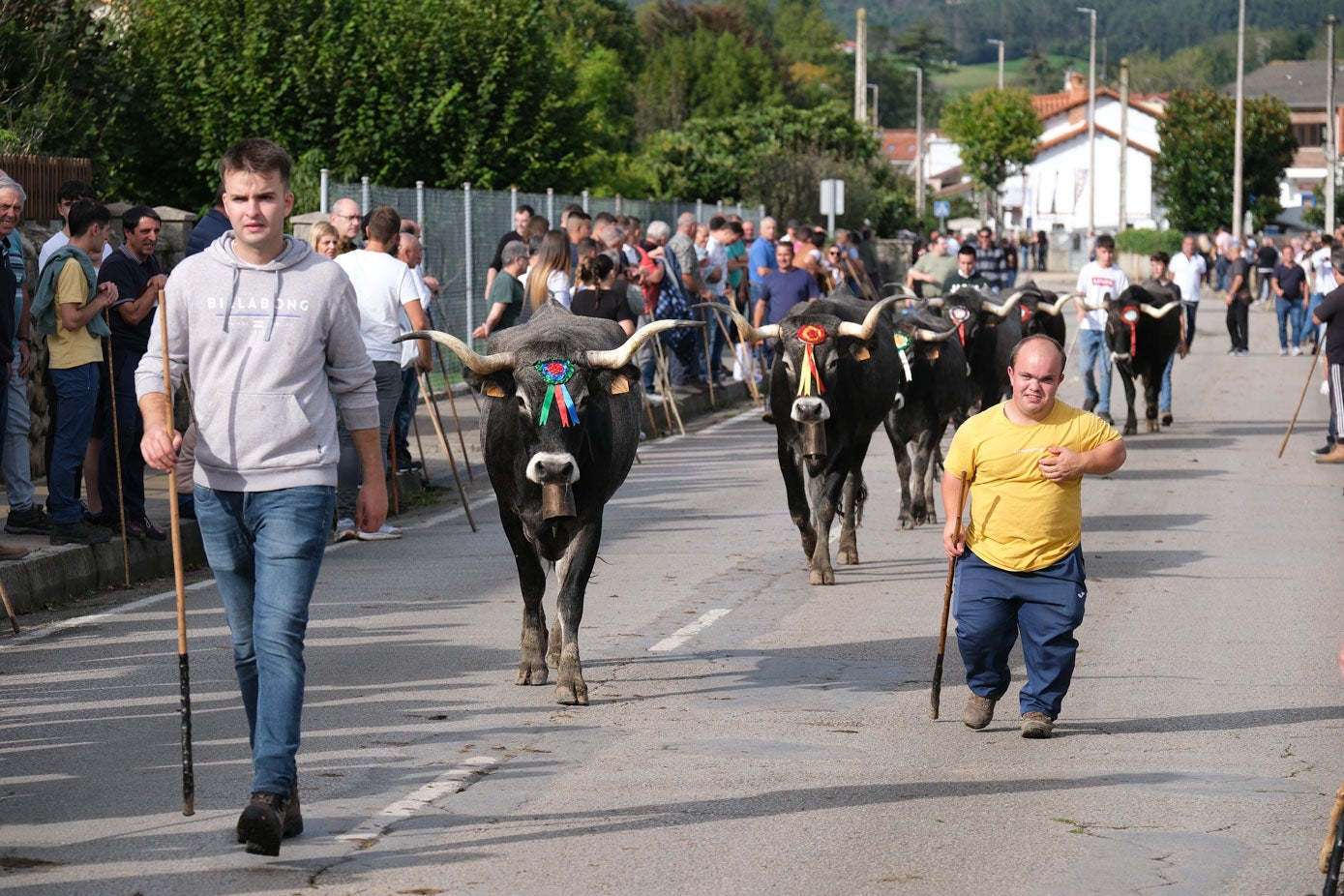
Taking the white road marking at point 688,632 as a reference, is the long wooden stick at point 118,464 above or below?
above

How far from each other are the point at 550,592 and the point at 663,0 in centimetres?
8823

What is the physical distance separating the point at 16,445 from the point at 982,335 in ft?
27.7

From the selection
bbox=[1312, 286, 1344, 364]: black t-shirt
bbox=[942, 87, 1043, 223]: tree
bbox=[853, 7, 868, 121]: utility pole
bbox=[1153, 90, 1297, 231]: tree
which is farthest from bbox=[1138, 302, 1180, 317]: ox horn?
bbox=[942, 87, 1043, 223]: tree

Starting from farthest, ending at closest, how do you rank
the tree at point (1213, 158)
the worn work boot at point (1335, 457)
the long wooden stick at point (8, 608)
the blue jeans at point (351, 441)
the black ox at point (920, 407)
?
the tree at point (1213, 158), the worn work boot at point (1335, 457), the black ox at point (920, 407), the blue jeans at point (351, 441), the long wooden stick at point (8, 608)

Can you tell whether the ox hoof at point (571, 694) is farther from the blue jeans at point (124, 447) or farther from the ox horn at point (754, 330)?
the blue jeans at point (124, 447)

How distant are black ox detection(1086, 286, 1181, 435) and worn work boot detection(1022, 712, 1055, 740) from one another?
13483 millimetres

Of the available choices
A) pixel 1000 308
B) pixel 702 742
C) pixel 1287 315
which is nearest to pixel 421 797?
pixel 702 742

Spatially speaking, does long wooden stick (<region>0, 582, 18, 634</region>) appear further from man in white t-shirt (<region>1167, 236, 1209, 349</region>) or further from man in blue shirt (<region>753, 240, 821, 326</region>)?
man in white t-shirt (<region>1167, 236, 1209, 349</region>)

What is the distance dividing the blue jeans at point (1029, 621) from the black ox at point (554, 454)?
68.8 inches

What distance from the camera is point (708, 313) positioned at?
2505 centimetres

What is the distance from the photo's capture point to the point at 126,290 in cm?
1149

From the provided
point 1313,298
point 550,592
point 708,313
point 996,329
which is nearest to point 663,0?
point 1313,298

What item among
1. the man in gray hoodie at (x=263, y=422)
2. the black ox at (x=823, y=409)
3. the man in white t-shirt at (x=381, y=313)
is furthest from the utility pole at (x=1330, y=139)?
the man in gray hoodie at (x=263, y=422)

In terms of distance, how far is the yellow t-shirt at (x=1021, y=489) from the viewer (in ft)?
25.5
